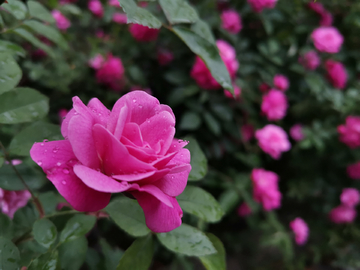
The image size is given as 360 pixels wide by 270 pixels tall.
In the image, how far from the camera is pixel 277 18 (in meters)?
1.26

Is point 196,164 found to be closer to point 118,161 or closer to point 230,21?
point 118,161

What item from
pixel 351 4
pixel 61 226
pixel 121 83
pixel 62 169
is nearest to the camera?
pixel 62 169

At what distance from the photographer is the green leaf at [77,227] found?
1.16 feet

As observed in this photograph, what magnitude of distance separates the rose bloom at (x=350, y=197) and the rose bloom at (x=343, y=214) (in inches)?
2.0

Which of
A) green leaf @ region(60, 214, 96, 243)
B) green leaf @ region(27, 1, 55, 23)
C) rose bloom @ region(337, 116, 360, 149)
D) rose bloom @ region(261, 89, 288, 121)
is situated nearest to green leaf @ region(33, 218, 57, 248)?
green leaf @ region(60, 214, 96, 243)

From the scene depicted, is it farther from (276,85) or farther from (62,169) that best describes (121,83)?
(62,169)

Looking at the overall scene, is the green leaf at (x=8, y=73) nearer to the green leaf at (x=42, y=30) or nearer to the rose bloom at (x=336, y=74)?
the green leaf at (x=42, y=30)

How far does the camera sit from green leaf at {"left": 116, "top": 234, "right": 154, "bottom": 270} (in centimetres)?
34

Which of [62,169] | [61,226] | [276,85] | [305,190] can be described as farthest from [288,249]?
[62,169]

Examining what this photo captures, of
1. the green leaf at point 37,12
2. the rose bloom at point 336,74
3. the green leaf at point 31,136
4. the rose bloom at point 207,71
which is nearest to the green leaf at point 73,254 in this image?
the green leaf at point 31,136

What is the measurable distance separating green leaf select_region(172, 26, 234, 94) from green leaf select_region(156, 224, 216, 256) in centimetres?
23

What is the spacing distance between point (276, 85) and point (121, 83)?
76cm

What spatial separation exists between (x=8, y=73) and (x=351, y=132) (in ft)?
4.55

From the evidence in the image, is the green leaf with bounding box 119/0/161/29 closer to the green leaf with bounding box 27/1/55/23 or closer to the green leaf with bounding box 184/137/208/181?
the green leaf with bounding box 184/137/208/181
